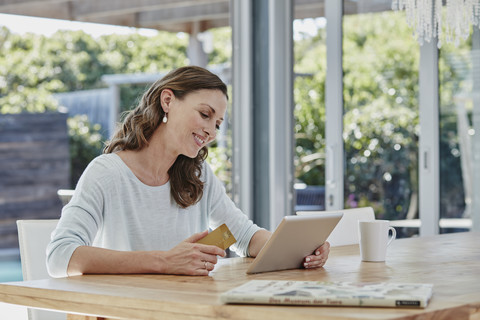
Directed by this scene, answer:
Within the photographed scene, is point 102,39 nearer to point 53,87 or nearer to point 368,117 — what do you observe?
point 53,87

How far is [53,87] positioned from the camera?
20.8 feet

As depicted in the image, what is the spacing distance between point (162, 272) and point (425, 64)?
299 cm

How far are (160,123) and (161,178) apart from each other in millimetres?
157

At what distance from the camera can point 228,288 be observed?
1.42m

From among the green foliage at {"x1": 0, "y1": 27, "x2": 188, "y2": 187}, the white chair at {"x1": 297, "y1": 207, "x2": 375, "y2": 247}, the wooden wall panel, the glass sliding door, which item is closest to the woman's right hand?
the white chair at {"x1": 297, "y1": 207, "x2": 375, "y2": 247}

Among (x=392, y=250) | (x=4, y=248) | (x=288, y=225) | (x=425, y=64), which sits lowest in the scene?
(x=4, y=248)

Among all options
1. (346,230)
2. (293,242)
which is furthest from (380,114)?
(293,242)

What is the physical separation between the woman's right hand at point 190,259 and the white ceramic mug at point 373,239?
0.47 meters

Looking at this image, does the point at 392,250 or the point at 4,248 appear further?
the point at 4,248

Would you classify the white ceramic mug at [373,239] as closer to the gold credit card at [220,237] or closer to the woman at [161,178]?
the woman at [161,178]

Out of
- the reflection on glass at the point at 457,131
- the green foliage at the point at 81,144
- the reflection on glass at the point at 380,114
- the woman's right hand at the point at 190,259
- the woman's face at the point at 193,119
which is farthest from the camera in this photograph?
the green foliage at the point at 81,144

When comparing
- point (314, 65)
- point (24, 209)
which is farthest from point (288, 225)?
point (24, 209)

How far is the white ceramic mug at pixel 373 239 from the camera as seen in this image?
6.21 ft

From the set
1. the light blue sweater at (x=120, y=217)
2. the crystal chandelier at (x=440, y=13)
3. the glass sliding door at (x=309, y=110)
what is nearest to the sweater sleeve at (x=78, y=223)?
the light blue sweater at (x=120, y=217)
